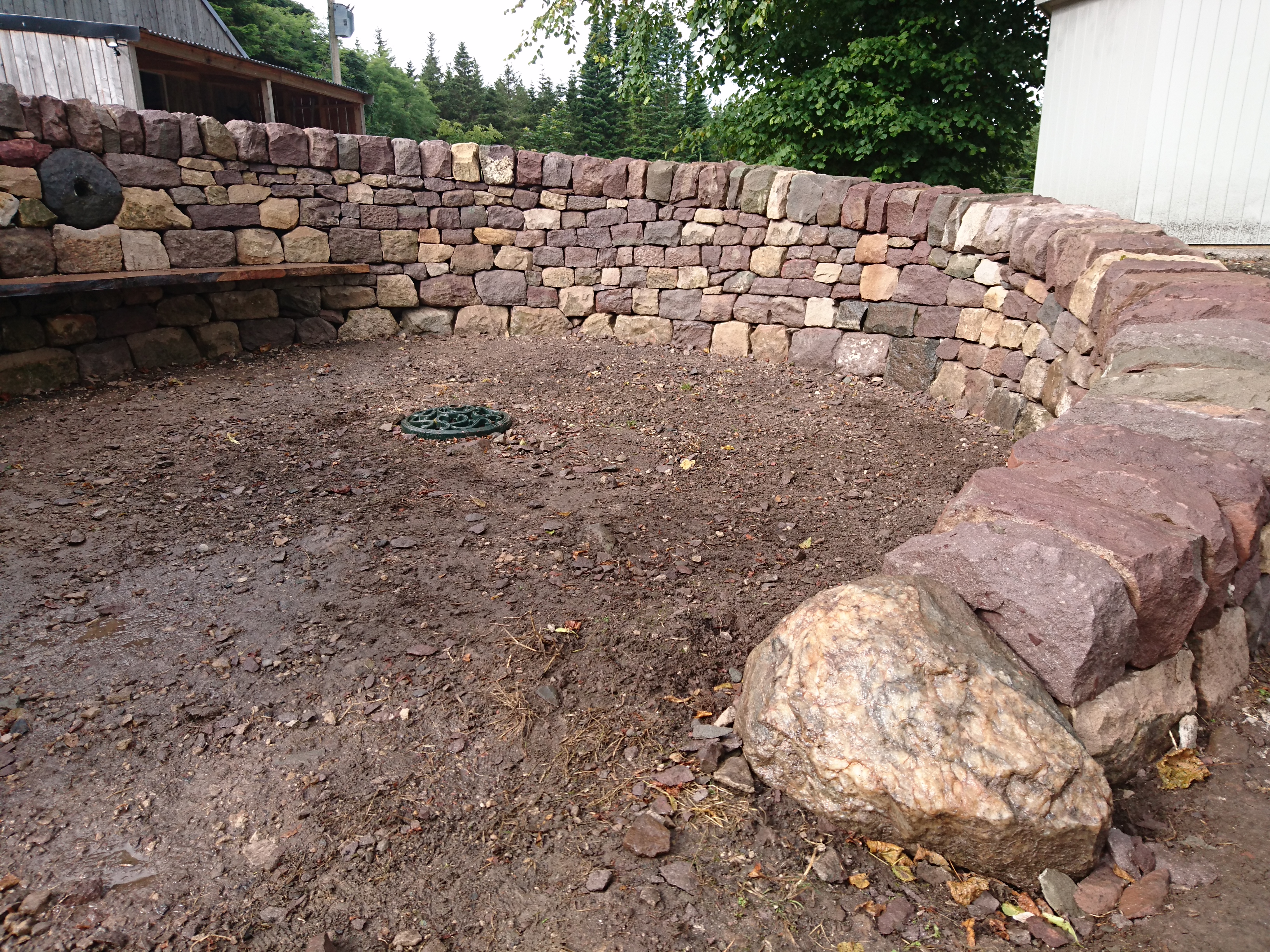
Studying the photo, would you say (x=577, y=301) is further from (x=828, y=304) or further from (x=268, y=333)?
(x=268, y=333)

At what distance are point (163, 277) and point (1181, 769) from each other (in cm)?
622

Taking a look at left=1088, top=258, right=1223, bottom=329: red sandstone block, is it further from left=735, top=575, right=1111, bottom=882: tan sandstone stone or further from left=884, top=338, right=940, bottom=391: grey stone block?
left=735, top=575, right=1111, bottom=882: tan sandstone stone

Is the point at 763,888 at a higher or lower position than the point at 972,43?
lower

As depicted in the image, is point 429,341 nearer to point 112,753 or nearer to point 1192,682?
point 112,753

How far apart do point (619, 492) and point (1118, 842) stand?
2815mm

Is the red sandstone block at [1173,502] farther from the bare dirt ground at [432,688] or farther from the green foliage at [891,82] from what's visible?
the green foliage at [891,82]

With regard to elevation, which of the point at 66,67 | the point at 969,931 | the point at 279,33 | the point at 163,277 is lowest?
the point at 969,931

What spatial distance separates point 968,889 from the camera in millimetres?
1856

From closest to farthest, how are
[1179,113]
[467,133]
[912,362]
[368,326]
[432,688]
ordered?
[432,688]
[1179,113]
[912,362]
[368,326]
[467,133]

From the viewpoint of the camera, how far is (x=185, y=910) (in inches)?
73.3

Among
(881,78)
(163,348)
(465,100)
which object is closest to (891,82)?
(881,78)

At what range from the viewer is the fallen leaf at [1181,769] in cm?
216

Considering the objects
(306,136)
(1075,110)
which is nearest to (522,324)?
(306,136)

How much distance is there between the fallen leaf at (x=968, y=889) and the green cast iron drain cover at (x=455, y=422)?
3844 mm
